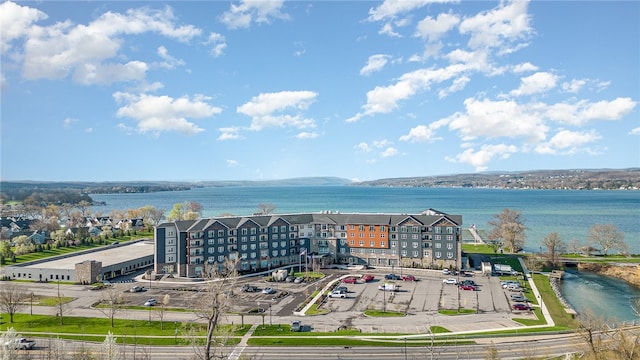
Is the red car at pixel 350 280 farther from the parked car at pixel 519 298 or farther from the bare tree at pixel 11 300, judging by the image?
the bare tree at pixel 11 300

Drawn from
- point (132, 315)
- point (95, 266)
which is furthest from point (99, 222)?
point (132, 315)

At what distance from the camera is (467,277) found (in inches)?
2813

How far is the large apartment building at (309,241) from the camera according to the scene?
74.9 meters

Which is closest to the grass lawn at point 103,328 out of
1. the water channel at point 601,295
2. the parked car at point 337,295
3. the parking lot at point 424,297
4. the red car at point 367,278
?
the parked car at point 337,295

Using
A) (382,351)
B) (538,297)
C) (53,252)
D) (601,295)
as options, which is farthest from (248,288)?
(53,252)

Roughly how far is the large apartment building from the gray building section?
29.7ft

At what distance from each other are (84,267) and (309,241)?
40.9 metres

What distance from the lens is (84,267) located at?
7081 centimetres

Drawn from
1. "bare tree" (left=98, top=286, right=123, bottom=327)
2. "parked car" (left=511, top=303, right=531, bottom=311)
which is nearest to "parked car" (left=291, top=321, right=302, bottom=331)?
"bare tree" (left=98, top=286, right=123, bottom=327)

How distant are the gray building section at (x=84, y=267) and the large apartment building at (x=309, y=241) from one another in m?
9.05

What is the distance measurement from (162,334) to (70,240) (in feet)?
265

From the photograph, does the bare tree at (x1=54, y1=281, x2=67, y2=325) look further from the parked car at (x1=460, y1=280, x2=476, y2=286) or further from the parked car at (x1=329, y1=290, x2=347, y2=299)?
the parked car at (x1=460, y1=280, x2=476, y2=286)

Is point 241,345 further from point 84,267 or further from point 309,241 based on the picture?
point 309,241

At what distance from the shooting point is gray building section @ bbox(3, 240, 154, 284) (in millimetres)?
71025
